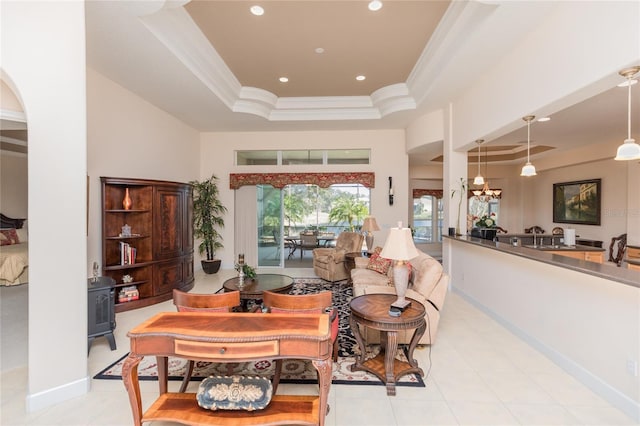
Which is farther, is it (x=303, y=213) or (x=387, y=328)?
(x=303, y=213)

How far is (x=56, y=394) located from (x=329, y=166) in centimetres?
595

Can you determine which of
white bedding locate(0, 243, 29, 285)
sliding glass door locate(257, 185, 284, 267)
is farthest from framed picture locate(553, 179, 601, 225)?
white bedding locate(0, 243, 29, 285)

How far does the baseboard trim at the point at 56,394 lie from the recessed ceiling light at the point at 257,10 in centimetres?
401

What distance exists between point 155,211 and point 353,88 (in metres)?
4.20

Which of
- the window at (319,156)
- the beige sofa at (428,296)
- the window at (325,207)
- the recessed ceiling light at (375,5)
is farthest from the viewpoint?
the window at (325,207)

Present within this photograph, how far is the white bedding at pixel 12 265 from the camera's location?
550 cm

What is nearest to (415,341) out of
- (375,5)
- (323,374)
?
(323,374)

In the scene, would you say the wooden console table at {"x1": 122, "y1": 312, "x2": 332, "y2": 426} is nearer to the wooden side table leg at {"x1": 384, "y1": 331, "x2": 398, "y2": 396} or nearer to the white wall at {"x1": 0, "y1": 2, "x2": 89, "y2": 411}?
the wooden side table leg at {"x1": 384, "y1": 331, "x2": 398, "y2": 396}

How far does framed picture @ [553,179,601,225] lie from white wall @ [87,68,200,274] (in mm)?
9700

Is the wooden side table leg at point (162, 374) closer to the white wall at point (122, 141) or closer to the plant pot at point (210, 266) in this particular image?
the white wall at point (122, 141)

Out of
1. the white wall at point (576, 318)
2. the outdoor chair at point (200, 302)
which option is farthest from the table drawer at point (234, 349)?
the white wall at point (576, 318)

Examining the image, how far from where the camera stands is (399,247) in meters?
2.55

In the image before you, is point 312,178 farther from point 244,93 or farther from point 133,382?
point 133,382

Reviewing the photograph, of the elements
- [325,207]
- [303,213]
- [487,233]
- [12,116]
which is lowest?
[487,233]
